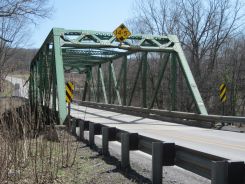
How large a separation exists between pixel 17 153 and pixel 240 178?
387cm

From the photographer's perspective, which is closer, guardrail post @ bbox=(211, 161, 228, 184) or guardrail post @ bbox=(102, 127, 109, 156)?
guardrail post @ bbox=(211, 161, 228, 184)

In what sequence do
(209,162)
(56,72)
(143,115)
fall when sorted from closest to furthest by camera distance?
1. (209,162)
2. (56,72)
3. (143,115)

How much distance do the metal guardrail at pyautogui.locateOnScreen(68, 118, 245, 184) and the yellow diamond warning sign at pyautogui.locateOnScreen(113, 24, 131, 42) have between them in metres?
10.4

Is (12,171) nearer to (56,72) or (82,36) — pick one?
(56,72)

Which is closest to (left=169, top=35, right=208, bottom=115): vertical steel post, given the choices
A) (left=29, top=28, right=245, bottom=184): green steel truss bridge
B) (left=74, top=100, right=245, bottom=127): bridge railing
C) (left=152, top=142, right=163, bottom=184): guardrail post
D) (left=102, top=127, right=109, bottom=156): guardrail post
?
(left=29, top=28, right=245, bottom=184): green steel truss bridge

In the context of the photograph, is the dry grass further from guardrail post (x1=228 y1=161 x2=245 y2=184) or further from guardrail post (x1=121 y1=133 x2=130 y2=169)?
guardrail post (x1=228 y1=161 x2=245 y2=184)

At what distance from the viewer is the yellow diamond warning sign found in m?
19.8

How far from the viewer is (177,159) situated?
5988 millimetres

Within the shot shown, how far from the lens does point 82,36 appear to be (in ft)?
66.5

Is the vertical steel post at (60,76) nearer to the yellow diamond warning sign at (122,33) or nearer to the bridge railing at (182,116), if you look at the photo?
the bridge railing at (182,116)

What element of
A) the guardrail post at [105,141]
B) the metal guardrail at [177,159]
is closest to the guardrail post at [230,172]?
the metal guardrail at [177,159]

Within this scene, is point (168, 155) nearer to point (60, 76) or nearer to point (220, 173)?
point (220, 173)

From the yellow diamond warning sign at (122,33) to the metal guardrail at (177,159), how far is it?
10369 millimetres

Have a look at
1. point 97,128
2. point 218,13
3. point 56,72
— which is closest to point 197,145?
point 97,128
